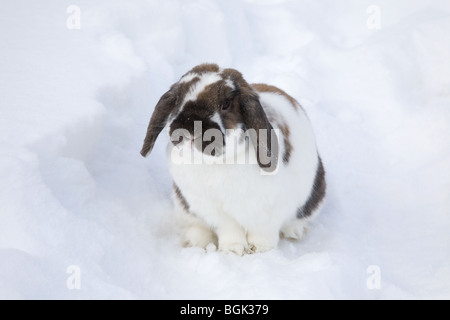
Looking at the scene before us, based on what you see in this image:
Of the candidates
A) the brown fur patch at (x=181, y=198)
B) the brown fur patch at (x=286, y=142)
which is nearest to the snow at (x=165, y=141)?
the brown fur patch at (x=181, y=198)

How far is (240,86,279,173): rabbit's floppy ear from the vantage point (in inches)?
142

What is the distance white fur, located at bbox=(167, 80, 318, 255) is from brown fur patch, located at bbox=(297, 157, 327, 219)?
0.23 feet

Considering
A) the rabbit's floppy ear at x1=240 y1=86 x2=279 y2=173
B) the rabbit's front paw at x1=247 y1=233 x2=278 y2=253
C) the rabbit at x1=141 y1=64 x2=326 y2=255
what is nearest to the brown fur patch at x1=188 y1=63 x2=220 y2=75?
the rabbit at x1=141 y1=64 x2=326 y2=255

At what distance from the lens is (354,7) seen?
313 inches

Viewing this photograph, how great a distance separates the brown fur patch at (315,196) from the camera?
446cm

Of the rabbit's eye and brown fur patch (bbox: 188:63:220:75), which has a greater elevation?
brown fur patch (bbox: 188:63:220:75)

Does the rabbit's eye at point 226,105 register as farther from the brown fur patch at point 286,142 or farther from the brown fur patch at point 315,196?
the brown fur patch at point 315,196

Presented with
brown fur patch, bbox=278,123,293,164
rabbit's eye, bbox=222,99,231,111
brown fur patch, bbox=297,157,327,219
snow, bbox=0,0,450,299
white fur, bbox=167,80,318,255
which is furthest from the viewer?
brown fur patch, bbox=297,157,327,219

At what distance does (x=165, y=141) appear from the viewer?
536cm

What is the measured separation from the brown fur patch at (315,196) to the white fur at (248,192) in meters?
0.07

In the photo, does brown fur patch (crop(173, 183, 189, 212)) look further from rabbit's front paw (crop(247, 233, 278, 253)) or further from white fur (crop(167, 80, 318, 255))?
rabbit's front paw (crop(247, 233, 278, 253))

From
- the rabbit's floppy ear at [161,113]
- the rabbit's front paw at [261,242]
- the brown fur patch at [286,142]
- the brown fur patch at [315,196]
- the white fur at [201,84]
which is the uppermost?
the white fur at [201,84]

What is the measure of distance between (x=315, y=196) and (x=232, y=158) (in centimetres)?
121

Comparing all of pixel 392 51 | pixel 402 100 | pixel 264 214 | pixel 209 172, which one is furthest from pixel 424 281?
pixel 392 51
